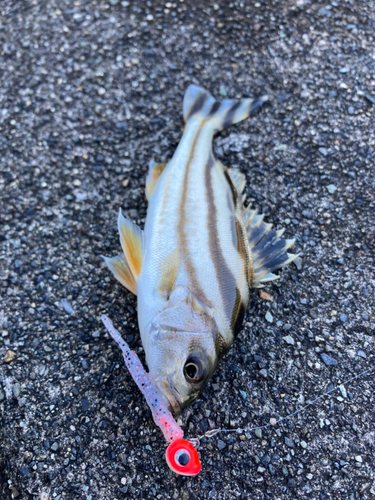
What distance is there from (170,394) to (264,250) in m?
1.14

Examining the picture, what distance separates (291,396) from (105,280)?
4.91ft

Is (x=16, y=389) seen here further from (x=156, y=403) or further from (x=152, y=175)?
(x=152, y=175)

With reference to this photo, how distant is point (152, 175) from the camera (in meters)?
3.27

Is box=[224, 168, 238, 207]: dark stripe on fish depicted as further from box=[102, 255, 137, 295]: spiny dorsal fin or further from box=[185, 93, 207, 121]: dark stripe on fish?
box=[102, 255, 137, 295]: spiny dorsal fin

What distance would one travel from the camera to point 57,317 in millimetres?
2945

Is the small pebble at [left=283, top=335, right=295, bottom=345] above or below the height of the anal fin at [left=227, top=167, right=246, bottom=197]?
below

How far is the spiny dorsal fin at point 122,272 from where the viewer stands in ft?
9.43

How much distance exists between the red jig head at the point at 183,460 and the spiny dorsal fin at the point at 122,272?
101cm

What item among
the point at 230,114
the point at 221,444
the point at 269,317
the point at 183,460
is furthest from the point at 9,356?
the point at 230,114

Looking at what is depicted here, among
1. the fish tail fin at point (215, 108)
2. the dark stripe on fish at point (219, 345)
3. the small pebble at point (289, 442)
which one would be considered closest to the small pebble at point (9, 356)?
the dark stripe on fish at point (219, 345)

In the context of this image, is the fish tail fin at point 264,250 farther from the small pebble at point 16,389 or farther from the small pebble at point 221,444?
the small pebble at point 16,389

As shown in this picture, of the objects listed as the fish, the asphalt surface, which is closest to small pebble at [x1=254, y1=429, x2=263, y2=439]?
the asphalt surface

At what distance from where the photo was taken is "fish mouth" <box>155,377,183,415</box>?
7.47 ft

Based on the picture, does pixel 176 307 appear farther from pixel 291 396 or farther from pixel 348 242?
pixel 348 242
